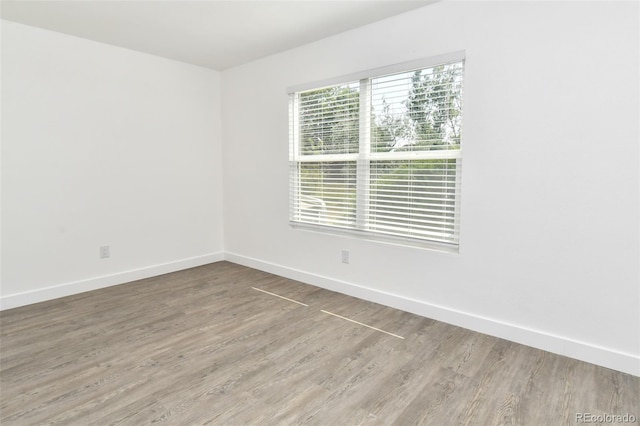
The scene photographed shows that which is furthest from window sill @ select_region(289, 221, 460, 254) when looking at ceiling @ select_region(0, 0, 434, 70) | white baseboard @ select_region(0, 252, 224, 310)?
ceiling @ select_region(0, 0, 434, 70)

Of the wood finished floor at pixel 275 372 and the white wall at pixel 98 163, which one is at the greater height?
the white wall at pixel 98 163

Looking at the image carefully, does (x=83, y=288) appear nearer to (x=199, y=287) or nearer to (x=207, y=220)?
(x=199, y=287)

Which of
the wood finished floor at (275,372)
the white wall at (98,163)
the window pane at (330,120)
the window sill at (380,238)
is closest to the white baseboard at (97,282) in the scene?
the white wall at (98,163)

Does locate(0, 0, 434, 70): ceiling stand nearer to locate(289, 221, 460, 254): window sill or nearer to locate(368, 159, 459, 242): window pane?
locate(368, 159, 459, 242): window pane

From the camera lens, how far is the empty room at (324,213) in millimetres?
2104

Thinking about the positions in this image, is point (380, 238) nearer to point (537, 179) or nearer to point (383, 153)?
point (383, 153)

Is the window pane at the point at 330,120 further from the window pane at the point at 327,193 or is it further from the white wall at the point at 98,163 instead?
the white wall at the point at 98,163

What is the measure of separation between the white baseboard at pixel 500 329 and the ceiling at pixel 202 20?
7.88 ft

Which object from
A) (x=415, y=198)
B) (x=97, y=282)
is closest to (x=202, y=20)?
(x=415, y=198)

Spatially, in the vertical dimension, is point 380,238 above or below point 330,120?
below

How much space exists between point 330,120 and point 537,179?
1.97 meters

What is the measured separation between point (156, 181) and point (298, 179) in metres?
1.67

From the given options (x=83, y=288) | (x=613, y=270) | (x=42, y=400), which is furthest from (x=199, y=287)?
(x=613, y=270)

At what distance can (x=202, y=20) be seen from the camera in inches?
123
